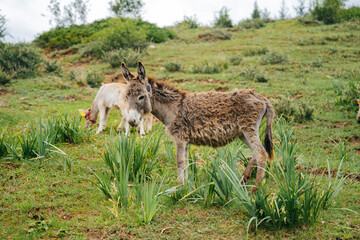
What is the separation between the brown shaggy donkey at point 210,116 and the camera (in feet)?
14.7

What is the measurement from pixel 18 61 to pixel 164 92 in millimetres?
12306

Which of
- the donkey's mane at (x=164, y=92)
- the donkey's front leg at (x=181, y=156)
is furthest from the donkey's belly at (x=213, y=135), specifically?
the donkey's mane at (x=164, y=92)

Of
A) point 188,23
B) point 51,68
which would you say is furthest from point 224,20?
point 51,68

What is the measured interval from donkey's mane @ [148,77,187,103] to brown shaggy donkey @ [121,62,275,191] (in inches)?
3.3

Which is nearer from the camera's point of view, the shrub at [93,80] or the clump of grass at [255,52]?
the shrub at [93,80]

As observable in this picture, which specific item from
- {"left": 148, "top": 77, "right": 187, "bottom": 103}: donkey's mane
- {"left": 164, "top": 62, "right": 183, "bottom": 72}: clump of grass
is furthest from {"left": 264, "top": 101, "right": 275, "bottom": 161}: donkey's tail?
{"left": 164, "top": 62, "right": 183, "bottom": 72}: clump of grass

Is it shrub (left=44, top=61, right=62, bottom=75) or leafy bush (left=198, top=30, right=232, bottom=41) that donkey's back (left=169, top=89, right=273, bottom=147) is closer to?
shrub (left=44, top=61, right=62, bottom=75)

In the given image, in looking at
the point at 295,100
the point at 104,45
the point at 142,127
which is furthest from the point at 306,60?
the point at 104,45

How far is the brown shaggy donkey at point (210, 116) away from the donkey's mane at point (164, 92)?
0.27 ft

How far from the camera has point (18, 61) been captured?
14219mm

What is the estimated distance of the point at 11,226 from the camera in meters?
3.73

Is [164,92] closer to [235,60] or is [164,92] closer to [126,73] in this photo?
[126,73]

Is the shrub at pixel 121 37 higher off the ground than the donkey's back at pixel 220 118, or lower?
higher

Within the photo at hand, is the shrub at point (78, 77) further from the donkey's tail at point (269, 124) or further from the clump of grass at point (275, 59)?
the donkey's tail at point (269, 124)
